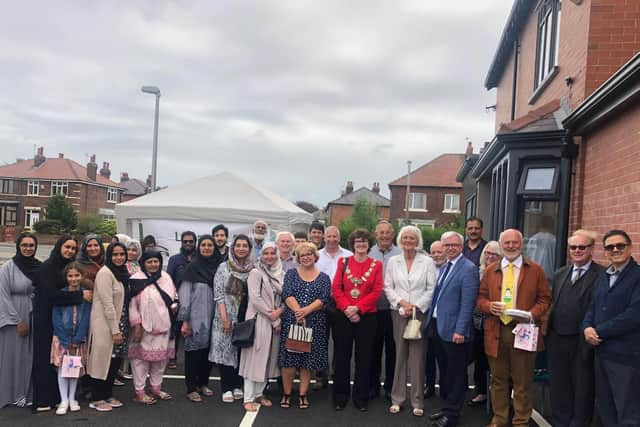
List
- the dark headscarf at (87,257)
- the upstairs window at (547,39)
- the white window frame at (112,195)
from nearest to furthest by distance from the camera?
the dark headscarf at (87,257) < the upstairs window at (547,39) < the white window frame at (112,195)

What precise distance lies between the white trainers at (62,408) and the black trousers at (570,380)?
448 centimetres

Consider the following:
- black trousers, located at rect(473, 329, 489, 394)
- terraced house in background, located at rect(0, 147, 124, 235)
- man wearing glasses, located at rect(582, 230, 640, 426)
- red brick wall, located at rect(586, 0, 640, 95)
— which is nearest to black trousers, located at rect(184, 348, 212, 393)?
black trousers, located at rect(473, 329, 489, 394)

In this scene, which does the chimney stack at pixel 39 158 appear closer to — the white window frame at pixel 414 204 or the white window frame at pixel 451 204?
the white window frame at pixel 414 204

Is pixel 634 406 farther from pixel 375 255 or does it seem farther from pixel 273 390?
pixel 273 390

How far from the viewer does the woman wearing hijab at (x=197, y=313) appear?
5496 millimetres

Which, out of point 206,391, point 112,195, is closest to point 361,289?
point 206,391

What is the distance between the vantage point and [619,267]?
414cm

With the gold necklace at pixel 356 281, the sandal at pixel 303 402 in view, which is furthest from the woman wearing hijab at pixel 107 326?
the gold necklace at pixel 356 281

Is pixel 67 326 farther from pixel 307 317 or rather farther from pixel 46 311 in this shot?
pixel 307 317

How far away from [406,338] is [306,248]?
4.34 feet

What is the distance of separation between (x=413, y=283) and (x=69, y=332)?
334 centimetres

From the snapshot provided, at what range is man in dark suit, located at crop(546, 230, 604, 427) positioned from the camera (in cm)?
441

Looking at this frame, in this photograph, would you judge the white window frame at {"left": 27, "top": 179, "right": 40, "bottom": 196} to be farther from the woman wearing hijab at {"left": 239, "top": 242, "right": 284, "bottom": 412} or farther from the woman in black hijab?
the woman wearing hijab at {"left": 239, "top": 242, "right": 284, "bottom": 412}

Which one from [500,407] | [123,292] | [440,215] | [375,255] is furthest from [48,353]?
[440,215]
